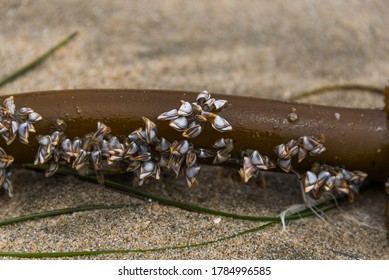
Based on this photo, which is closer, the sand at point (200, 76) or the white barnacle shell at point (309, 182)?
the sand at point (200, 76)

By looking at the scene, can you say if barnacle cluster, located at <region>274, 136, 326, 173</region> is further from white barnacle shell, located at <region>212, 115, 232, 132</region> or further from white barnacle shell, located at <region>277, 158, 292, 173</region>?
white barnacle shell, located at <region>212, 115, 232, 132</region>

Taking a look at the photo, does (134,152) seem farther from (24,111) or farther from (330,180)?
(330,180)

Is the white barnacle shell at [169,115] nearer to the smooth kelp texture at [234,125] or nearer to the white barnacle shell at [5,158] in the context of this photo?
the smooth kelp texture at [234,125]

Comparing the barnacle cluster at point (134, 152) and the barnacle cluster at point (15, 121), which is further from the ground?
the barnacle cluster at point (15, 121)

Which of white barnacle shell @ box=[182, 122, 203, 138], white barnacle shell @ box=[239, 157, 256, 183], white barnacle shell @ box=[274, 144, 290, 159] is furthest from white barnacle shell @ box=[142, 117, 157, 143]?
white barnacle shell @ box=[274, 144, 290, 159]

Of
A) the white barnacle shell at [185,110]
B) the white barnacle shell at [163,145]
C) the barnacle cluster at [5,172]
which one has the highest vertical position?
the white barnacle shell at [185,110]

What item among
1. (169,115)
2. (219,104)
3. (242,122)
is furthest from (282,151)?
(169,115)

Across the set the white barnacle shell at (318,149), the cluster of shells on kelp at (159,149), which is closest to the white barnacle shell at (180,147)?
the cluster of shells on kelp at (159,149)

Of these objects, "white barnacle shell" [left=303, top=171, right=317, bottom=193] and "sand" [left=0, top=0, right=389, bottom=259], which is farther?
"white barnacle shell" [left=303, top=171, right=317, bottom=193]
